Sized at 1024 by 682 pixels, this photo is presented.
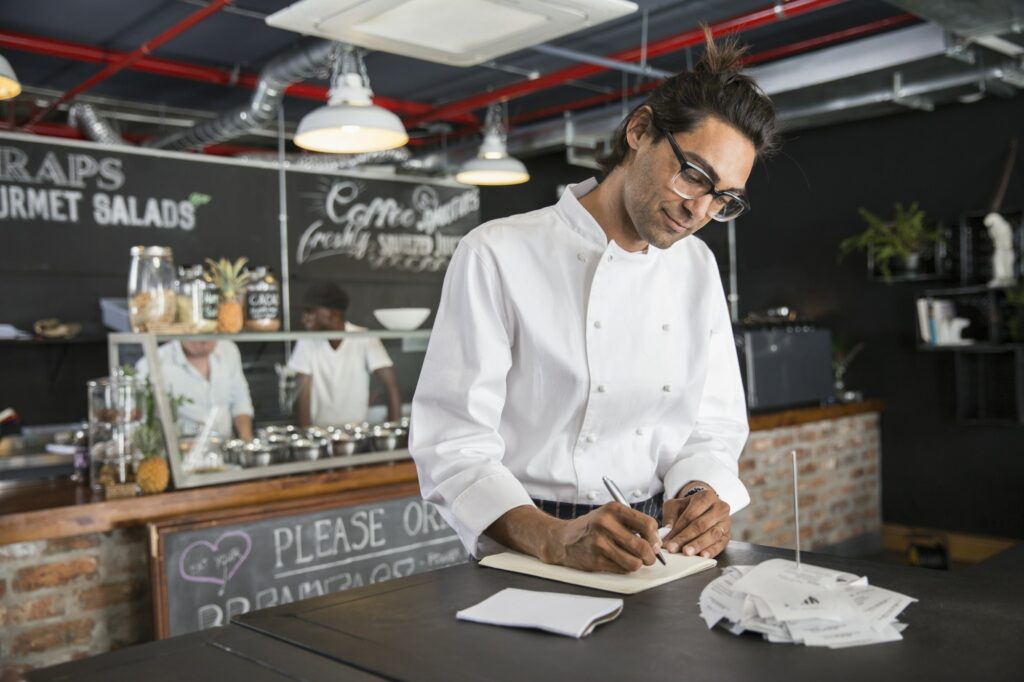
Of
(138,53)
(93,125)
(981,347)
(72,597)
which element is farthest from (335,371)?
(93,125)

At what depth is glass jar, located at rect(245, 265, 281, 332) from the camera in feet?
11.4

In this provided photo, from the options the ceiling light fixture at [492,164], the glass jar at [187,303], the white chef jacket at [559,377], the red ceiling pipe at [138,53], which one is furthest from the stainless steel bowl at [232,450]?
the ceiling light fixture at [492,164]

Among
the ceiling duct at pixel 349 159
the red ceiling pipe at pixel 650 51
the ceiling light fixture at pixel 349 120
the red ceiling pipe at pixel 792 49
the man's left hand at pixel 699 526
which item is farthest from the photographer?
the ceiling duct at pixel 349 159

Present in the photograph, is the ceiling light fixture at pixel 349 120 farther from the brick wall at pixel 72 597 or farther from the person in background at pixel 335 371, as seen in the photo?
the brick wall at pixel 72 597

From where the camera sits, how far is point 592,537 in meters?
1.38

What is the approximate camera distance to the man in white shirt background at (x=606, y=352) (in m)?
1.57

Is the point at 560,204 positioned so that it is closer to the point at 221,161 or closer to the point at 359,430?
the point at 359,430

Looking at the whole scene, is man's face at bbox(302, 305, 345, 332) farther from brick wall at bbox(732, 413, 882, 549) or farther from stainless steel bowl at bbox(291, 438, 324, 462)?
brick wall at bbox(732, 413, 882, 549)

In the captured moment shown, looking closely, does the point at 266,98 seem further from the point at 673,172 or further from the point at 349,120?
the point at 673,172

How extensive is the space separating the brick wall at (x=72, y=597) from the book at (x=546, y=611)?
6.91ft

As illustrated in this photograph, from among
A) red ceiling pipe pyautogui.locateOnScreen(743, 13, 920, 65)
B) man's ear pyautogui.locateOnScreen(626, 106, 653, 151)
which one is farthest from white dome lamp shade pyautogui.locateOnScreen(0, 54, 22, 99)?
red ceiling pipe pyautogui.locateOnScreen(743, 13, 920, 65)

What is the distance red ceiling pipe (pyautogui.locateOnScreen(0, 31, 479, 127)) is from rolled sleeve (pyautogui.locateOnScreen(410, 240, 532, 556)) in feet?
16.2

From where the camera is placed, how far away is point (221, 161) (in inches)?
258

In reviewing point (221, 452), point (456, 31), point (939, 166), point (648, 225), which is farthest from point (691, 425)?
point (939, 166)
